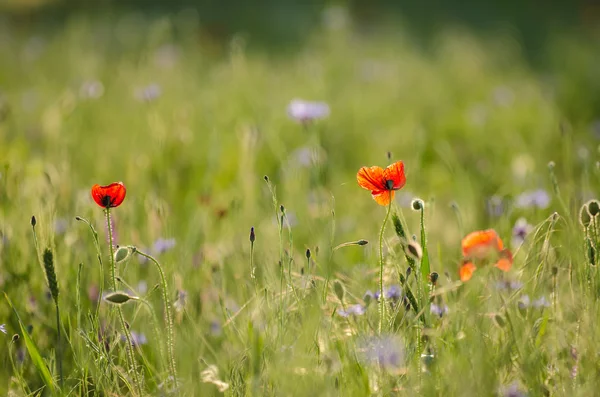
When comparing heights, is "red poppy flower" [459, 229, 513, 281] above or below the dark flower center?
below

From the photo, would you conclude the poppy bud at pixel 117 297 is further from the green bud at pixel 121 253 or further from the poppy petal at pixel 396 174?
the poppy petal at pixel 396 174

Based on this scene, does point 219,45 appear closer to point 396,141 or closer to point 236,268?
point 396,141

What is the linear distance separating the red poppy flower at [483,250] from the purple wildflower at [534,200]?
0.57m

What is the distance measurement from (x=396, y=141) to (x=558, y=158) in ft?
2.04

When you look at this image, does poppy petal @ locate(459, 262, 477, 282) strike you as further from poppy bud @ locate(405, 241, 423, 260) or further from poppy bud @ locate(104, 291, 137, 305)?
poppy bud @ locate(104, 291, 137, 305)

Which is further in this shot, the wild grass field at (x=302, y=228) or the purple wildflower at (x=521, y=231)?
the purple wildflower at (x=521, y=231)

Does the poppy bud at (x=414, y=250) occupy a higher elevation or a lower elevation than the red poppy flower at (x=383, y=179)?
lower

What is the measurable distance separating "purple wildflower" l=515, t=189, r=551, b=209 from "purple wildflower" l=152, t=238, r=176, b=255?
0.89 metres

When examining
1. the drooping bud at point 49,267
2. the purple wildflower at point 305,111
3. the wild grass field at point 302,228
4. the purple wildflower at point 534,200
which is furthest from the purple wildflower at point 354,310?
the purple wildflower at point 305,111

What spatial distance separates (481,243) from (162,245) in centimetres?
68

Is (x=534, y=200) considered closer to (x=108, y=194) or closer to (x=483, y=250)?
(x=483, y=250)

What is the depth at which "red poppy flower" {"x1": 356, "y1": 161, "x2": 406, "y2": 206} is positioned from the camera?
104 centimetres

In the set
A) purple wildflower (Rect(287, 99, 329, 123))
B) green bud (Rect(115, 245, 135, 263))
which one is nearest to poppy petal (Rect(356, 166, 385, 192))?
green bud (Rect(115, 245, 135, 263))

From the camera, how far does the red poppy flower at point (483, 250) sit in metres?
1.12
